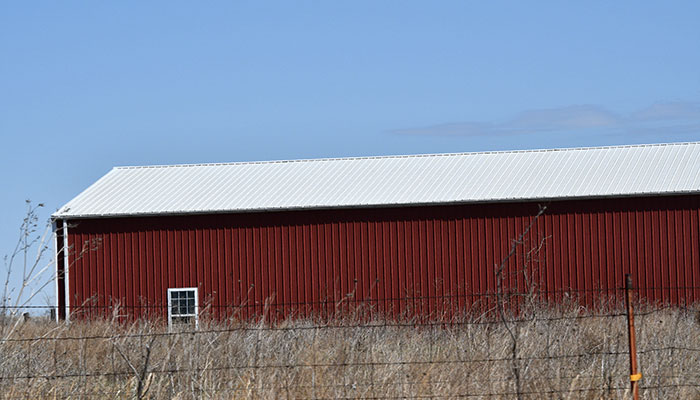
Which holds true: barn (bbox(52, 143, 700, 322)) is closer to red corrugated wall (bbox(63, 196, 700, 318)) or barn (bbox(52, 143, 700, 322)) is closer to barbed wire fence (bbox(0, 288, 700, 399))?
red corrugated wall (bbox(63, 196, 700, 318))

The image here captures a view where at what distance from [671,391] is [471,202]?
11579 mm

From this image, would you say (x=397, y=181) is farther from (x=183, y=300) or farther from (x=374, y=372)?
(x=374, y=372)

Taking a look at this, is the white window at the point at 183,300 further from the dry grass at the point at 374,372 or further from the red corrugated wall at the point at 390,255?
the dry grass at the point at 374,372

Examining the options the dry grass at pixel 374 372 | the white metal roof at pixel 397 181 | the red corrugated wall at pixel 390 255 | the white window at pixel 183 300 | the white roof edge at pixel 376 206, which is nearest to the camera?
the dry grass at pixel 374 372

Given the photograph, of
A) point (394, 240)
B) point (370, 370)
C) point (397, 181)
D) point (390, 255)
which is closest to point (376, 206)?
point (394, 240)

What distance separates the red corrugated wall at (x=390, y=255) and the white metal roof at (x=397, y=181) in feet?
0.98

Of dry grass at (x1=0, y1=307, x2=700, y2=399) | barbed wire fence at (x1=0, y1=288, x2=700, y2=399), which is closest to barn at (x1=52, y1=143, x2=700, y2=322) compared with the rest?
barbed wire fence at (x1=0, y1=288, x2=700, y2=399)

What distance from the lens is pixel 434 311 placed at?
786 inches

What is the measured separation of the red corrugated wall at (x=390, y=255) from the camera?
20.1 meters

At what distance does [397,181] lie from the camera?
22422 millimetres

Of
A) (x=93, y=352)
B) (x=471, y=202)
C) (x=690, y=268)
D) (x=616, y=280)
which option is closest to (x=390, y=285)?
(x=471, y=202)

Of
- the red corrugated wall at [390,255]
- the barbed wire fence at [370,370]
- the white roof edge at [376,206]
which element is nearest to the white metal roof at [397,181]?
the white roof edge at [376,206]

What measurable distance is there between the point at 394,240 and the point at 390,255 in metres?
0.33

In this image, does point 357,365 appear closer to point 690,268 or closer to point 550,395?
point 550,395
